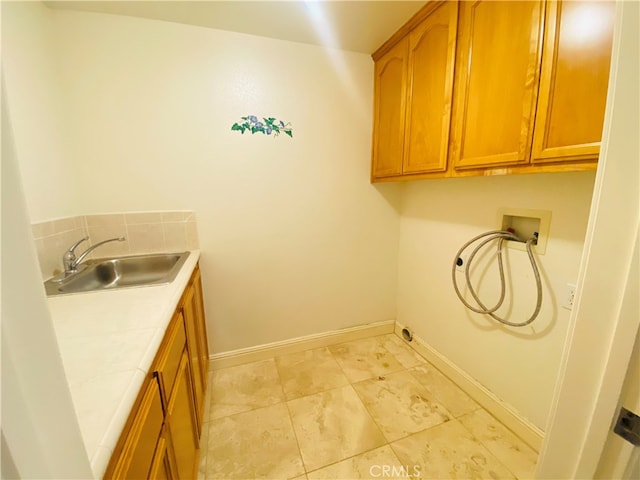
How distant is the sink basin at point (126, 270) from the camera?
146 centimetres

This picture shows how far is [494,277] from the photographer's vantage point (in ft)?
4.96

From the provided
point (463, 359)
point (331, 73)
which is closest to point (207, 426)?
point (463, 359)

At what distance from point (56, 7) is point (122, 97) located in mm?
481

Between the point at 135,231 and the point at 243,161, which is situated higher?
the point at 243,161

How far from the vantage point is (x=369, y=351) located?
7.06 feet

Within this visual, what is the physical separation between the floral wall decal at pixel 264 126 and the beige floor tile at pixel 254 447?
176cm

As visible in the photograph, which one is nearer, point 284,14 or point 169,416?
point 169,416

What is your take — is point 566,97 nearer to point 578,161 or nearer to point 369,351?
point 578,161

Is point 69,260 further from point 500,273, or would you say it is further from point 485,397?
point 485,397

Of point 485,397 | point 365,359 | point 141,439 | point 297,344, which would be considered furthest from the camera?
point 297,344

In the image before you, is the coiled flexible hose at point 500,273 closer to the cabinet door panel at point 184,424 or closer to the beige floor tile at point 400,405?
the beige floor tile at point 400,405

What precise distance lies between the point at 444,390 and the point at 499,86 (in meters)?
1.74

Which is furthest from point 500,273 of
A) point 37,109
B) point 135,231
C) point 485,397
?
point 37,109

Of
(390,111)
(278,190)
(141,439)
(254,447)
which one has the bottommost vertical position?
(254,447)
